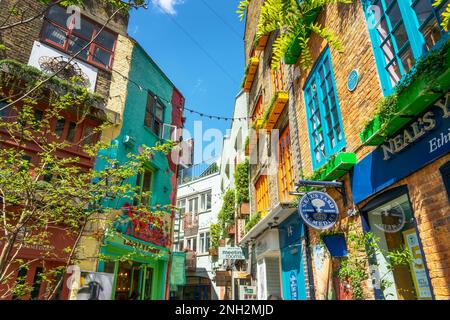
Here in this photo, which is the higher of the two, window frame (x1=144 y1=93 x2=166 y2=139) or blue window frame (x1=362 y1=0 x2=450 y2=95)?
window frame (x1=144 y1=93 x2=166 y2=139)

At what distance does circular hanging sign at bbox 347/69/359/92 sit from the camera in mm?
5030

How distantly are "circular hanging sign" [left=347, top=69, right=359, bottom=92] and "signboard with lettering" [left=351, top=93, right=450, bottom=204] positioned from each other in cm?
136

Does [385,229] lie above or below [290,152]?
below

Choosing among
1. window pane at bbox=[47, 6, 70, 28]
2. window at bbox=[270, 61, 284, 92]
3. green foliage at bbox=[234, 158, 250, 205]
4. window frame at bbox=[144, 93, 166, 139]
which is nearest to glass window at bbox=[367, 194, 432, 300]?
window at bbox=[270, 61, 284, 92]

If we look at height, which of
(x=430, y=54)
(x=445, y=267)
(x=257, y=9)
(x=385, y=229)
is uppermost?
(x=257, y=9)

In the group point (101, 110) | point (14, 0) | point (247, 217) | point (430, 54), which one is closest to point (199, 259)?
point (247, 217)

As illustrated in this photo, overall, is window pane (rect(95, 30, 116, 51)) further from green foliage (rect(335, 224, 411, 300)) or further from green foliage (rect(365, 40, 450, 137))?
green foliage (rect(335, 224, 411, 300))

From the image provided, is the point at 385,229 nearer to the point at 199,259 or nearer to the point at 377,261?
the point at 377,261

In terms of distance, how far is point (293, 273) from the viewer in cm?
778

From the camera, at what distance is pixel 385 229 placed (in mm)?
4504

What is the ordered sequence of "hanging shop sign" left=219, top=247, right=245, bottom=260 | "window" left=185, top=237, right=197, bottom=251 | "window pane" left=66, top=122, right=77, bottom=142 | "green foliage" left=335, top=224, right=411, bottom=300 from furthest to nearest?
"window" left=185, top=237, right=197, bottom=251
"hanging shop sign" left=219, top=247, right=245, bottom=260
"window pane" left=66, top=122, right=77, bottom=142
"green foliage" left=335, top=224, right=411, bottom=300

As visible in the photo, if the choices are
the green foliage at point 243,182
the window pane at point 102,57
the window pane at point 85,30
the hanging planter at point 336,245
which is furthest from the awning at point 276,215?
the window pane at point 85,30
